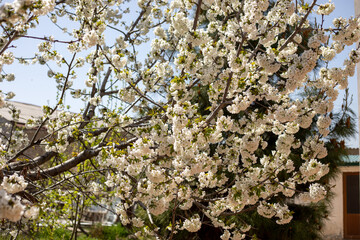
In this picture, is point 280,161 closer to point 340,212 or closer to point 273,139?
point 273,139

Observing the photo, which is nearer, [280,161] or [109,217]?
[280,161]

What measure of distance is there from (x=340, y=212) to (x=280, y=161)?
6684 mm

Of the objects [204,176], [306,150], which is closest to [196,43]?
[204,176]

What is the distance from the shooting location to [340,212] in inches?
359

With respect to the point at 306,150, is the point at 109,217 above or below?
below

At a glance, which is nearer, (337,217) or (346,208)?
(337,217)

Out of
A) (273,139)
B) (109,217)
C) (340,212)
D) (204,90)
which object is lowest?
(109,217)

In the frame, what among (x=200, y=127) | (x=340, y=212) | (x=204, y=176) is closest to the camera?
(x=200, y=127)

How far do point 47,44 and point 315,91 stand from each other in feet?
12.0

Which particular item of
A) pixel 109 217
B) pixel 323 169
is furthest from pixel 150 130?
pixel 109 217

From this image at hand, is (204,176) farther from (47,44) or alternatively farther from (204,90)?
(204,90)

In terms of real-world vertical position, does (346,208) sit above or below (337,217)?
above

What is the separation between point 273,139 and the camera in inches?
218

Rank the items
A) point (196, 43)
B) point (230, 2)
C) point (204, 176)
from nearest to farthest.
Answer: point (196, 43)
point (204, 176)
point (230, 2)
